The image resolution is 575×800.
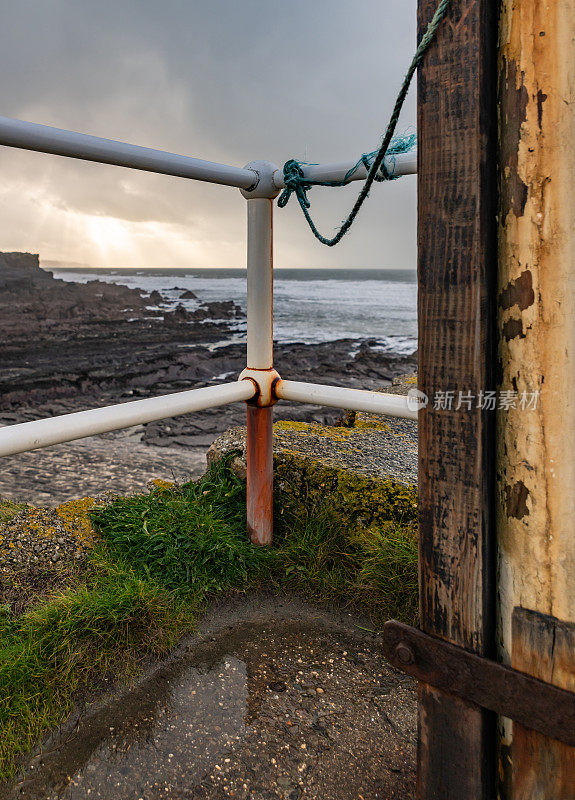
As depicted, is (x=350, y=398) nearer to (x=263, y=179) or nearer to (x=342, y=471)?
(x=342, y=471)

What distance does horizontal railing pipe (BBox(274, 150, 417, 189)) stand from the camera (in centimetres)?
149

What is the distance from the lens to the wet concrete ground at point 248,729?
1166mm

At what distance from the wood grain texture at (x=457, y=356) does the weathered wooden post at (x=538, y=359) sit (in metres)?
0.03

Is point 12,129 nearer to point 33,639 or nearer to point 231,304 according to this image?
point 33,639

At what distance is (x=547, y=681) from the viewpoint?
2.96ft

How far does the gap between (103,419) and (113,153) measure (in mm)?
708

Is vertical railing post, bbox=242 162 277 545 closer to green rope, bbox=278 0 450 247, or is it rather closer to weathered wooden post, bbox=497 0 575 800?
green rope, bbox=278 0 450 247

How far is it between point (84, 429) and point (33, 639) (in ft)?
1.89

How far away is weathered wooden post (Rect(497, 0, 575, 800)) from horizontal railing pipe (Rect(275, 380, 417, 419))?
0.57m

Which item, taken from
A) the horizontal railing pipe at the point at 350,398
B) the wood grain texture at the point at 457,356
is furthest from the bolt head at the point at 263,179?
the wood grain texture at the point at 457,356

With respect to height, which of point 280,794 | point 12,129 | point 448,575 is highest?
point 12,129

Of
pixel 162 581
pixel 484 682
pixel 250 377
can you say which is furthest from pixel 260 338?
pixel 484 682

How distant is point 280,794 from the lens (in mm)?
1153

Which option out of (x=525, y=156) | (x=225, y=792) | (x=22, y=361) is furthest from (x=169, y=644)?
(x=22, y=361)
